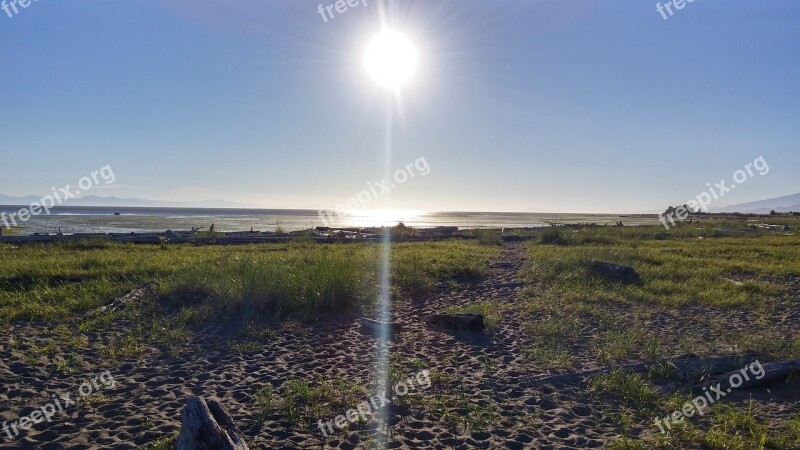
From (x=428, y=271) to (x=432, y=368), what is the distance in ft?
26.3

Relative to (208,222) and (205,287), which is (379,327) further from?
(208,222)

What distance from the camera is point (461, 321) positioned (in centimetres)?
842

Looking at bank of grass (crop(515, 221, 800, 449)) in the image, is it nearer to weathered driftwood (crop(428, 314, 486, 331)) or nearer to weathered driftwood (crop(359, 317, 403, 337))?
weathered driftwood (crop(428, 314, 486, 331))

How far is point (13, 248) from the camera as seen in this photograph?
2017 centimetres

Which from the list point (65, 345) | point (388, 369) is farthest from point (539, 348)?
point (65, 345)

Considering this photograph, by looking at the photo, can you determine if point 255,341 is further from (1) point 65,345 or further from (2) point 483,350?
(2) point 483,350
